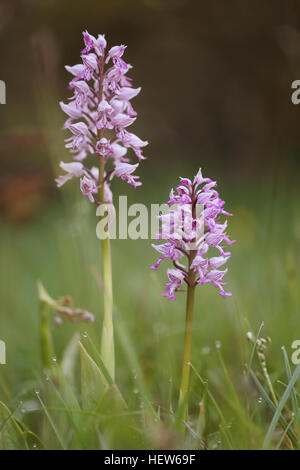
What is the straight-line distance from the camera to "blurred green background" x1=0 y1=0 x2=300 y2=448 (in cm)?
240

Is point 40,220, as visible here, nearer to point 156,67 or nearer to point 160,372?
point 156,67

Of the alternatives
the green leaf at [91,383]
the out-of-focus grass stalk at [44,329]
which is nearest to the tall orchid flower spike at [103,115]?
the green leaf at [91,383]

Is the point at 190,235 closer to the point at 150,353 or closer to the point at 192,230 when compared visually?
the point at 192,230

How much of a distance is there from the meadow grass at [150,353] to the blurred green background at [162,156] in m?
0.02

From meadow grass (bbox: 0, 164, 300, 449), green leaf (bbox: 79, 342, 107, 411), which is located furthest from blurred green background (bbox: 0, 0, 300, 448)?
green leaf (bbox: 79, 342, 107, 411)

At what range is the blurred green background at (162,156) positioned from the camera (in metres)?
2.40

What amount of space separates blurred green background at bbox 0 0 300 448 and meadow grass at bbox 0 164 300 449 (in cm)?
2

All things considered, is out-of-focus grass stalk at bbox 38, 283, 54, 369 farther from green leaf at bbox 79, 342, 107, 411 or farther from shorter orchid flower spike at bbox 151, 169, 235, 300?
shorter orchid flower spike at bbox 151, 169, 235, 300

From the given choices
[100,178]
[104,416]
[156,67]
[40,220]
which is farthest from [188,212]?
[156,67]

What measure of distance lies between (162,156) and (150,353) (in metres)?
4.92

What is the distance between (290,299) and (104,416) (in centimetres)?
124

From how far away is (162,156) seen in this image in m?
6.94
